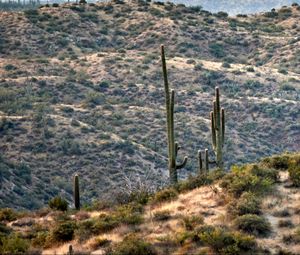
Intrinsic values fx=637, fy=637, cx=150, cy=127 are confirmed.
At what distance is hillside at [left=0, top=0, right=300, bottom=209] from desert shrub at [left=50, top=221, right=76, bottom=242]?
9168 mm

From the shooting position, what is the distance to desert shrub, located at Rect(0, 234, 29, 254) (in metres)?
16.0

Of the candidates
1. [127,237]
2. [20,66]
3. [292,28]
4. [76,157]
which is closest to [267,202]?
[127,237]

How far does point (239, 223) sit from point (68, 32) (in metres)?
64.4

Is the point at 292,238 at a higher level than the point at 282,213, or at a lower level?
lower

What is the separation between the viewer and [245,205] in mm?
17141

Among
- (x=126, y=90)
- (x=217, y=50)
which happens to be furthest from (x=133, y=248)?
(x=217, y=50)

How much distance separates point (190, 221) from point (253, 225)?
165cm

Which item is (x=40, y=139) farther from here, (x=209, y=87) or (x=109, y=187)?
(x=209, y=87)

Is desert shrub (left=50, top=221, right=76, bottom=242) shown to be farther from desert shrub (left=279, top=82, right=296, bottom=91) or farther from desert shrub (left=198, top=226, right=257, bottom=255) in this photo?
desert shrub (left=279, top=82, right=296, bottom=91)

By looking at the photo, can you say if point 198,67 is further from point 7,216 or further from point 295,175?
point 295,175

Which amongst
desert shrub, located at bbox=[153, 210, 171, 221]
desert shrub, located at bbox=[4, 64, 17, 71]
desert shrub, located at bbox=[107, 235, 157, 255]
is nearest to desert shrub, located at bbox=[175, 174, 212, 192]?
desert shrub, located at bbox=[153, 210, 171, 221]

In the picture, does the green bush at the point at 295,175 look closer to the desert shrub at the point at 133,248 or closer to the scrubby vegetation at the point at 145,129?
the scrubby vegetation at the point at 145,129

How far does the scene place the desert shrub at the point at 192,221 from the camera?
652 inches

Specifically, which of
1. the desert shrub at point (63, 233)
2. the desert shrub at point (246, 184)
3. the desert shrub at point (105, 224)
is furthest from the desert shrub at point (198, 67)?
the desert shrub at point (63, 233)
